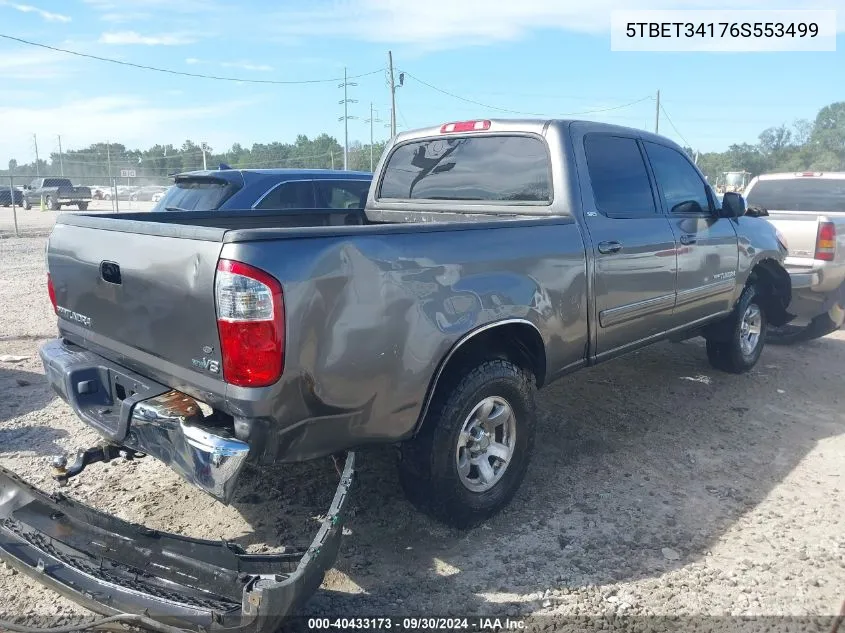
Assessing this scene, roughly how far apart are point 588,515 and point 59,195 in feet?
124

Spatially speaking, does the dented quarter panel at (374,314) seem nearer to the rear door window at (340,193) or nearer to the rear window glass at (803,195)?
the rear door window at (340,193)

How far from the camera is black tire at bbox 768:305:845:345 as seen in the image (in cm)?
707

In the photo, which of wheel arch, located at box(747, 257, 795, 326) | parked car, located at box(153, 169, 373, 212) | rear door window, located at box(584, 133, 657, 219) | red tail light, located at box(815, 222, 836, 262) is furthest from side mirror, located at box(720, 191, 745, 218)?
parked car, located at box(153, 169, 373, 212)

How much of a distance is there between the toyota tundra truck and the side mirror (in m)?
0.85

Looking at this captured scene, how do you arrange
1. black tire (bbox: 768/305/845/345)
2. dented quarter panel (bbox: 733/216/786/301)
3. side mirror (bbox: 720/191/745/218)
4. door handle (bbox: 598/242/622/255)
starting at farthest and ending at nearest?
black tire (bbox: 768/305/845/345)
dented quarter panel (bbox: 733/216/786/301)
side mirror (bbox: 720/191/745/218)
door handle (bbox: 598/242/622/255)

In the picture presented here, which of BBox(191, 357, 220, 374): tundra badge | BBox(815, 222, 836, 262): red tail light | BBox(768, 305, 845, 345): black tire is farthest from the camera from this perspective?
BBox(768, 305, 845, 345): black tire

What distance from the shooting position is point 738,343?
5730 mm

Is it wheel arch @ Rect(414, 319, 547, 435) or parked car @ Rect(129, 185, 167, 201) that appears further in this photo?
parked car @ Rect(129, 185, 167, 201)

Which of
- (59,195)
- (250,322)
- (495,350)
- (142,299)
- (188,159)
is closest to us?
(250,322)

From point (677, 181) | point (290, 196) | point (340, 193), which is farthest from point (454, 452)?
point (340, 193)

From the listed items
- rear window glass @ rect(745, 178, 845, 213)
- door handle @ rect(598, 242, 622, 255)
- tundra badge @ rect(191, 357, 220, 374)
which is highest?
rear window glass @ rect(745, 178, 845, 213)

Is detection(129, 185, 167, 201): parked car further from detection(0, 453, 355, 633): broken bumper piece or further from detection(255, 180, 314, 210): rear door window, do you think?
detection(0, 453, 355, 633): broken bumper piece

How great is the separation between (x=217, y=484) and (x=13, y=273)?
10.8m

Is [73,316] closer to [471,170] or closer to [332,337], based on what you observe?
[332,337]
